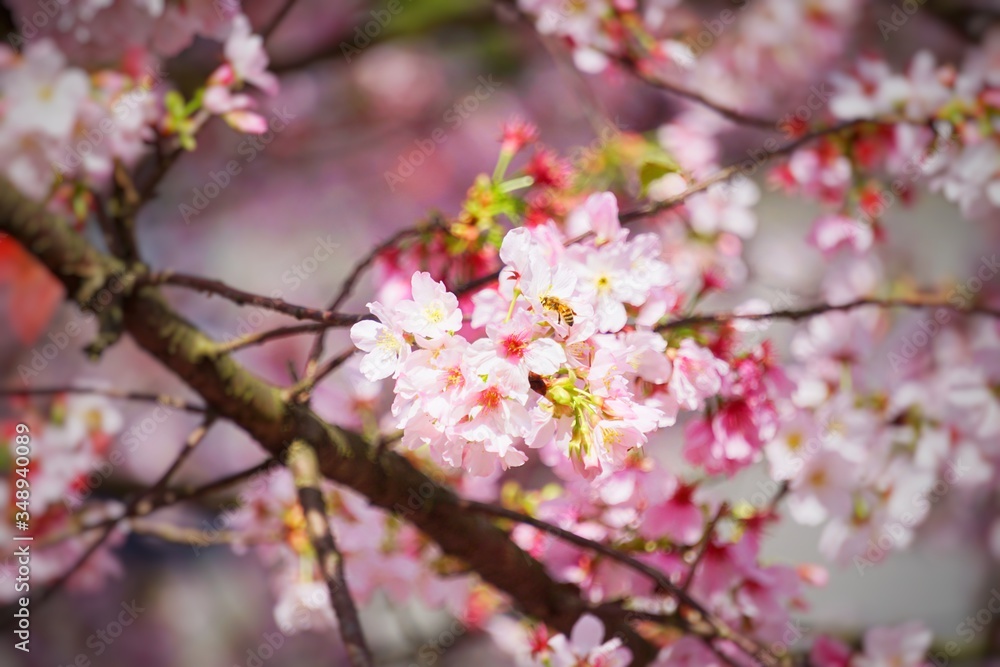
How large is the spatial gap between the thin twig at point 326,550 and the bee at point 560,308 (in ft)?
0.76

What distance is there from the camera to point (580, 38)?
0.97 meters

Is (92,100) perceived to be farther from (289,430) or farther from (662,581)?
(662,581)

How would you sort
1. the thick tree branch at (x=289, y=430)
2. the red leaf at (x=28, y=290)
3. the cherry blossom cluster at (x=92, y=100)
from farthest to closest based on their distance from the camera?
the red leaf at (x=28, y=290) < the cherry blossom cluster at (x=92, y=100) < the thick tree branch at (x=289, y=430)

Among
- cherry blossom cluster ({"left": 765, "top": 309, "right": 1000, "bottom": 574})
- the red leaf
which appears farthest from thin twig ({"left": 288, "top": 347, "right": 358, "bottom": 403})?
the red leaf

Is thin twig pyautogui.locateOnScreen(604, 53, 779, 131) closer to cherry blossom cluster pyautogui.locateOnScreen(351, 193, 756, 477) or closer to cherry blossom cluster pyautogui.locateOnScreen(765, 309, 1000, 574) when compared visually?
cherry blossom cluster pyautogui.locateOnScreen(765, 309, 1000, 574)

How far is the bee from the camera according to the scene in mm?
444

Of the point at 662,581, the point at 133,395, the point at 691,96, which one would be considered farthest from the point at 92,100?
the point at 662,581

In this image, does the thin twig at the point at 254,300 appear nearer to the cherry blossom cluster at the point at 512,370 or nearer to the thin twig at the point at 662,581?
the cherry blossom cluster at the point at 512,370

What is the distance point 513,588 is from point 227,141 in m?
1.35

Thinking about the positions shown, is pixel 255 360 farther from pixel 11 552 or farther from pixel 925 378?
pixel 925 378

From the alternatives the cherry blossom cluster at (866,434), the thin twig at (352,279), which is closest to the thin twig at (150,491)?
the thin twig at (352,279)

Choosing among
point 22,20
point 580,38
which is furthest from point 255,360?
point 580,38

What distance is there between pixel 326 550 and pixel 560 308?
24cm

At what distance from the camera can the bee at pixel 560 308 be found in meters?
0.44
